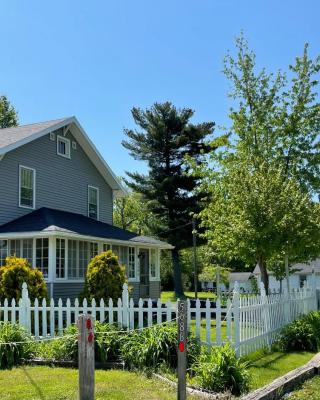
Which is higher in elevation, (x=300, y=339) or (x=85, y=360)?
(x=85, y=360)

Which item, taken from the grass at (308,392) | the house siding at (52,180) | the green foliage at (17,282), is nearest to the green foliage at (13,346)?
the green foliage at (17,282)

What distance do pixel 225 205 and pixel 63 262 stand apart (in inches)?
256

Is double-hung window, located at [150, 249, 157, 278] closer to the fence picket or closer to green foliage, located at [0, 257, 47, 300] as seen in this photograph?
green foliage, located at [0, 257, 47, 300]

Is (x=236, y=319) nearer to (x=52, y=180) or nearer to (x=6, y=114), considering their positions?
(x=52, y=180)

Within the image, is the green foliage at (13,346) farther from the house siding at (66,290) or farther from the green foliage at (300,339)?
the house siding at (66,290)

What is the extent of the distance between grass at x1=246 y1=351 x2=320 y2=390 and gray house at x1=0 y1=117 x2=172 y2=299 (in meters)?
8.57

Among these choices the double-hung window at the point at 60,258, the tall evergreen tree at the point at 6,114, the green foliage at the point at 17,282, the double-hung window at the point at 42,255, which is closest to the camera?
the green foliage at the point at 17,282

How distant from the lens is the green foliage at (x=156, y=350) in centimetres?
882

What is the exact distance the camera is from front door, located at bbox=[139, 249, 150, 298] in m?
24.8

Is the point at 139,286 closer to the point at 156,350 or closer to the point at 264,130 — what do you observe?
the point at 264,130

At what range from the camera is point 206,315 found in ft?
31.4

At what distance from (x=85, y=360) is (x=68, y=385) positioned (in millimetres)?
2675

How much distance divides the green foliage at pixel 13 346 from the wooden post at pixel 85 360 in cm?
436

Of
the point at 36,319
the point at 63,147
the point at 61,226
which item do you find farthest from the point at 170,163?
the point at 36,319
